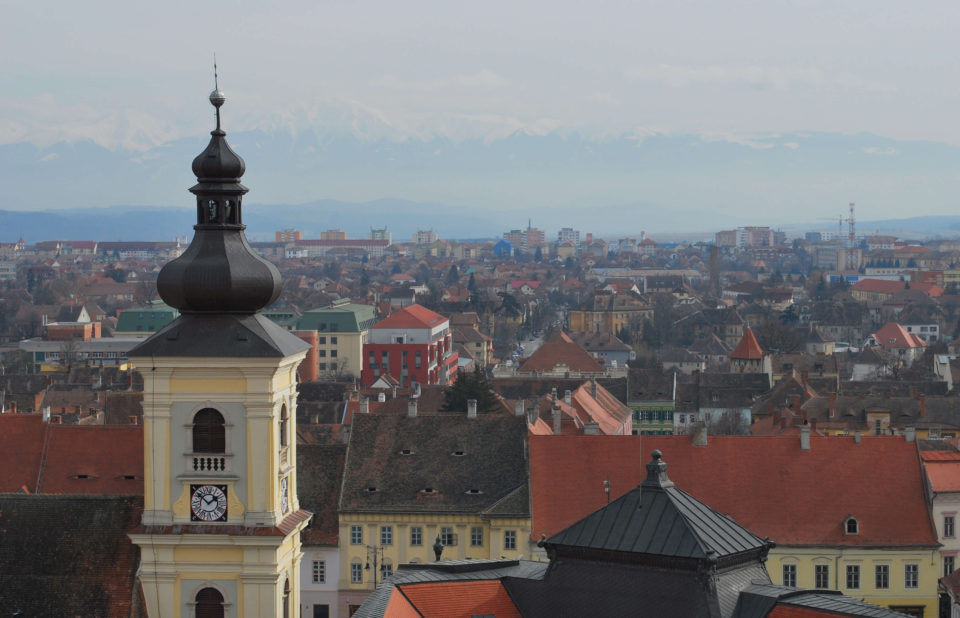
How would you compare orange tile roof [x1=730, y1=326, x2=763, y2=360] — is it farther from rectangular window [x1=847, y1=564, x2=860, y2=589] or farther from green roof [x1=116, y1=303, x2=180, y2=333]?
rectangular window [x1=847, y1=564, x2=860, y2=589]

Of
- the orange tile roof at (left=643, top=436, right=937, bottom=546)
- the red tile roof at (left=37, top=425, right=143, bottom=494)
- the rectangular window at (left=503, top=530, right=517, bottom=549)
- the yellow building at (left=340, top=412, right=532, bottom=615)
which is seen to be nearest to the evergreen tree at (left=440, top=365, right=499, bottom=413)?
the yellow building at (left=340, top=412, right=532, bottom=615)

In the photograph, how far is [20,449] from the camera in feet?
185

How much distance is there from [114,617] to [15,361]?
135 m

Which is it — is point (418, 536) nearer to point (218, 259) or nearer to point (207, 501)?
point (207, 501)

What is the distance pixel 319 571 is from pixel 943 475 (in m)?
22.6

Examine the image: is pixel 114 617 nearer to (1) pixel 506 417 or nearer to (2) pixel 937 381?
(1) pixel 506 417

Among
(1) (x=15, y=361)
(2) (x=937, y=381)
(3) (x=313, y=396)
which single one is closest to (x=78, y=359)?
(1) (x=15, y=361)

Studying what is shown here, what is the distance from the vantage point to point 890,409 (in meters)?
92.4

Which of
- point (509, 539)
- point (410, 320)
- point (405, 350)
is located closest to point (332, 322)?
point (410, 320)

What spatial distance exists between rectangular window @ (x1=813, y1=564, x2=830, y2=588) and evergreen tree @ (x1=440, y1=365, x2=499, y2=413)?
30642mm

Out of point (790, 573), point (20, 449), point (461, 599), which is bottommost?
point (790, 573)

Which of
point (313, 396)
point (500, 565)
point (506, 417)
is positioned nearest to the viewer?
point (500, 565)

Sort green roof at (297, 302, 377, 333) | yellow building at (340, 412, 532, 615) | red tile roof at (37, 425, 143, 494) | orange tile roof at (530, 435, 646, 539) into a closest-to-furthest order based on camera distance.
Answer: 1. red tile roof at (37, 425, 143, 494)
2. orange tile roof at (530, 435, 646, 539)
3. yellow building at (340, 412, 532, 615)
4. green roof at (297, 302, 377, 333)

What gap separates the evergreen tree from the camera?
83.9 meters
